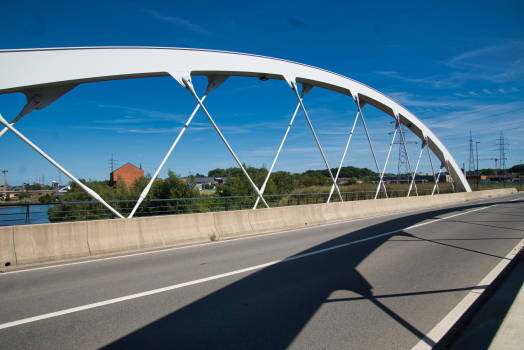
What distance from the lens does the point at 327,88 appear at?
18.1 m

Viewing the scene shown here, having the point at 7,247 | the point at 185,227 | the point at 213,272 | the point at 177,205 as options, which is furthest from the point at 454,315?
the point at 177,205

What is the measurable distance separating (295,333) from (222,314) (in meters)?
1.07

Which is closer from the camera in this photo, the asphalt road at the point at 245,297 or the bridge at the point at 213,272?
the asphalt road at the point at 245,297

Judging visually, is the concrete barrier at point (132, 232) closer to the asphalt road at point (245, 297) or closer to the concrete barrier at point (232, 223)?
the concrete barrier at point (232, 223)

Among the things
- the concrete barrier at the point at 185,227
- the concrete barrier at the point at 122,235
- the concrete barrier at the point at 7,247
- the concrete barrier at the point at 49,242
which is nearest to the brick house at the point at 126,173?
the concrete barrier at the point at 185,227

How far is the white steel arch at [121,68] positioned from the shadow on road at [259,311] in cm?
701

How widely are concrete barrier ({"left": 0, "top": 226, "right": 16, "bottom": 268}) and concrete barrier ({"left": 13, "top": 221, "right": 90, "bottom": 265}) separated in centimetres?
7

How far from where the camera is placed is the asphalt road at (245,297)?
3.57 m

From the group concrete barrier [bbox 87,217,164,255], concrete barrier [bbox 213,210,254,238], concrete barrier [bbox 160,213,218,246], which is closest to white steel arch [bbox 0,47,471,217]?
concrete barrier [bbox 213,210,254,238]

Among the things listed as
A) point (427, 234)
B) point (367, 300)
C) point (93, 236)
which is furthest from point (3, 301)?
point (427, 234)

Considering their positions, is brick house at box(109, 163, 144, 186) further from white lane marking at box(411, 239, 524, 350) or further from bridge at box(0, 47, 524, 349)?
white lane marking at box(411, 239, 524, 350)

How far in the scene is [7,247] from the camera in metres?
7.02

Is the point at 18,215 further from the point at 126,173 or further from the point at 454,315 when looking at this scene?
the point at 126,173

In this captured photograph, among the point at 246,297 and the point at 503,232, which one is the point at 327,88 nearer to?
the point at 503,232
